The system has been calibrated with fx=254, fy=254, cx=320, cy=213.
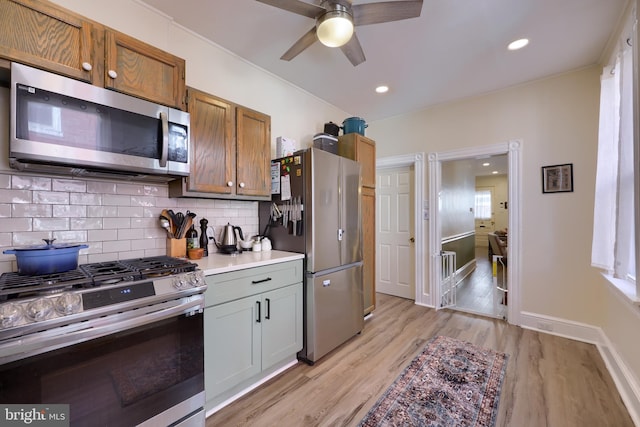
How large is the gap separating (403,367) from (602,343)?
Answer: 1943 mm

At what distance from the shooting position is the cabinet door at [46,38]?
1180mm

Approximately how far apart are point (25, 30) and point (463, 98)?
13.1 ft

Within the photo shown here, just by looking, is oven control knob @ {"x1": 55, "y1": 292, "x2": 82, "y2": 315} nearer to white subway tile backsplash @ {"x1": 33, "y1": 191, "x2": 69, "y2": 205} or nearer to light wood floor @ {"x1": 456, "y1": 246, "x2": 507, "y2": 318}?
white subway tile backsplash @ {"x1": 33, "y1": 191, "x2": 69, "y2": 205}

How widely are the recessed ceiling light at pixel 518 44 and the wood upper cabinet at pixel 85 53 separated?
2760mm

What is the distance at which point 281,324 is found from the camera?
2057mm

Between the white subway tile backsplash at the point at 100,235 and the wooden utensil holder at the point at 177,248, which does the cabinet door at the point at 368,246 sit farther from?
the white subway tile backsplash at the point at 100,235

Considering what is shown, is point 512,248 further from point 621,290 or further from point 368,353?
point 368,353

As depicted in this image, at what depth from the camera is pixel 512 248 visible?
118 inches

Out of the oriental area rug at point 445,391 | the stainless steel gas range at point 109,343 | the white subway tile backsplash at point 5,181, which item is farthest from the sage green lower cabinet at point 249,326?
the white subway tile backsplash at point 5,181

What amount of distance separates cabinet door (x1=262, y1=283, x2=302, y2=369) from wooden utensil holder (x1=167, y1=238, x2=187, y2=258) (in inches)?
28.5

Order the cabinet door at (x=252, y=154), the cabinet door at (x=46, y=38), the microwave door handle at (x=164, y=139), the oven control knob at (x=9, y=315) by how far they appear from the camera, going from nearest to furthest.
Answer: the oven control knob at (x=9, y=315) → the cabinet door at (x=46, y=38) → the microwave door handle at (x=164, y=139) → the cabinet door at (x=252, y=154)

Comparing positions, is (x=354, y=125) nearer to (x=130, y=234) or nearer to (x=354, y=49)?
(x=354, y=49)

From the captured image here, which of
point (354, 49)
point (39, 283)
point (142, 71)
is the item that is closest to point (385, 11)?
point (354, 49)

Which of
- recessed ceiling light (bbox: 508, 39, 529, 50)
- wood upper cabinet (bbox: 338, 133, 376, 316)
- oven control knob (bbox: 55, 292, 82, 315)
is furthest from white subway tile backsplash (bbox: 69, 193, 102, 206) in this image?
recessed ceiling light (bbox: 508, 39, 529, 50)
